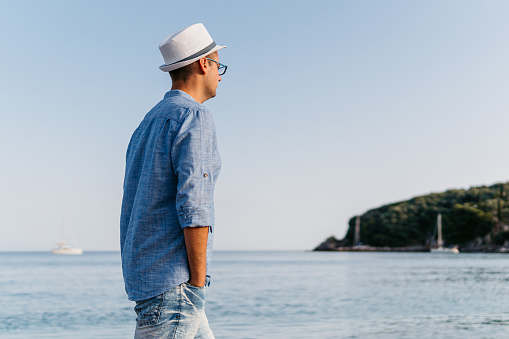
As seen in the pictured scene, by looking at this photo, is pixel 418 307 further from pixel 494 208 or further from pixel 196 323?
pixel 494 208

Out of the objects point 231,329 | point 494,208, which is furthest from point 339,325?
point 494,208

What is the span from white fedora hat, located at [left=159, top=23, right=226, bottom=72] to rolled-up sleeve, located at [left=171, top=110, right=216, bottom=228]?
28cm

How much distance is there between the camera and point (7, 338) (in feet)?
39.7

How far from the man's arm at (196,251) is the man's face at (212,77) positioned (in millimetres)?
604

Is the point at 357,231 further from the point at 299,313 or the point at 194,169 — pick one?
the point at 194,169

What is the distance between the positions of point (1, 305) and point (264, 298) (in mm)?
8766

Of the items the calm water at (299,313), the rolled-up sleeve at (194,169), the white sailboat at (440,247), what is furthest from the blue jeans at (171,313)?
the white sailboat at (440,247)

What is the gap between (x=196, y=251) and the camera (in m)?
1.84

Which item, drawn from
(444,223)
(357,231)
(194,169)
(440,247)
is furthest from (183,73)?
(357,231)

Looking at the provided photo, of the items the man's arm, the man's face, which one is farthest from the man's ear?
the man's arm

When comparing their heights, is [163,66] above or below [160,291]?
above

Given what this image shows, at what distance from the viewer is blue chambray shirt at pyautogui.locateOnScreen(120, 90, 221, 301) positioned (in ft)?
6.10

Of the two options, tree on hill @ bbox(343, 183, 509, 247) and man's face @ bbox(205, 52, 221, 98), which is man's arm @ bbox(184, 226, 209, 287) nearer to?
man's face @ bbox(205, 52, 221, 98)

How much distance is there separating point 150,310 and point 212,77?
887mm
